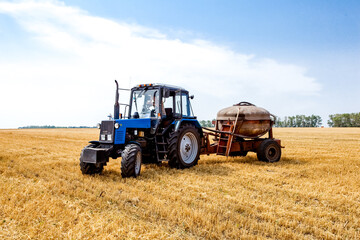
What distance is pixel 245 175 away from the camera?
7.36 meters

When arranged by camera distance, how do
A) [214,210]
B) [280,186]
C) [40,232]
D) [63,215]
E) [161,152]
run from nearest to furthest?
1. [40,232]
2. [63,215]
3. [214,210]
4. [280,186]
5. [161,152]

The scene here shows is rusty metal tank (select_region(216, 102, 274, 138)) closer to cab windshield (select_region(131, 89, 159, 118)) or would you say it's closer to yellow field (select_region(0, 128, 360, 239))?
yellow field (select_region(0, 128, 360, 239))

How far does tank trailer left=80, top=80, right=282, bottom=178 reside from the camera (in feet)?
22.9

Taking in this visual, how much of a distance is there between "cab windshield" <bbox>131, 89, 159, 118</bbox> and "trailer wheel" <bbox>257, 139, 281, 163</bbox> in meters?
4.46

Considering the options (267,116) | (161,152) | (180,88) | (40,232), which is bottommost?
(40,232)

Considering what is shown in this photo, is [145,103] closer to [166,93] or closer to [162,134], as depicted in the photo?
[166,93]

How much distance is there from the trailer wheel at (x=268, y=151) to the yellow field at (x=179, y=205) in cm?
235

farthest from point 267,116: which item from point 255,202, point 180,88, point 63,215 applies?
point 63,215

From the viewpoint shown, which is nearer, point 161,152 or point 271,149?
point 161,152

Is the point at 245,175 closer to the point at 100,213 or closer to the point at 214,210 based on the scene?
the point at 214,210

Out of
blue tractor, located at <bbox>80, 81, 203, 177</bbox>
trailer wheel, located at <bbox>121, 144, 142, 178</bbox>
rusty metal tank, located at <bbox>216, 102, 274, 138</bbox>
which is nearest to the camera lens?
trailer wheel, located at <bbox>121, 144, 142, 178</bbox>

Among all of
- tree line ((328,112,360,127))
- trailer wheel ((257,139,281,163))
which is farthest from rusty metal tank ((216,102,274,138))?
tree line ((328,112,360,127))

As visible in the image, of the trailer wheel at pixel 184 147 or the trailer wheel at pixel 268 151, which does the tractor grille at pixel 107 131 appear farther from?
the trailer wheel at pixel 268 151

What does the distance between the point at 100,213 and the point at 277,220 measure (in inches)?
109
